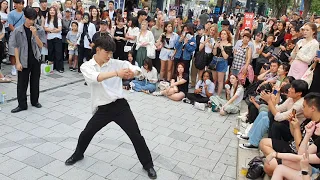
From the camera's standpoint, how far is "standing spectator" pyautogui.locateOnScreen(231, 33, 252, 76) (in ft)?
24.6

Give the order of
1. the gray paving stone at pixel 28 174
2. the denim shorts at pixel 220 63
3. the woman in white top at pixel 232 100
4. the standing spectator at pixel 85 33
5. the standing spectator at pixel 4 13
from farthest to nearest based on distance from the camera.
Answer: the standing spectator at pixel 85 33, the standing spectator at pixel 4 13, the denim shorts at pixel 220 63, the woman in white top at pixel 232 100, the gray paving stone at pixel 28 174

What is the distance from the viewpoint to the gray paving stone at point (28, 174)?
384 cm

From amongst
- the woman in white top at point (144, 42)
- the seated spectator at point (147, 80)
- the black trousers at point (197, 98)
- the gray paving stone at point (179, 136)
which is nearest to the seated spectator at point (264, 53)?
the black trousers at point (197, 98)

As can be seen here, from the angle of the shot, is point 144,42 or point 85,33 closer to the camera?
point 144,42

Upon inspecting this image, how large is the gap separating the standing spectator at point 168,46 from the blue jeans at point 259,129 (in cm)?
363

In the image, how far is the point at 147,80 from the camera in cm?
791

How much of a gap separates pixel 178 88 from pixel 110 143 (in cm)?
308

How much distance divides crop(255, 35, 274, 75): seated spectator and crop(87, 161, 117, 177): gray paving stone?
4.95 m

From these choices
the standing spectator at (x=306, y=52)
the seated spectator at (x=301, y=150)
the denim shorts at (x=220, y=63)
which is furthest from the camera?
the denim shorts at (x=220, y=63)

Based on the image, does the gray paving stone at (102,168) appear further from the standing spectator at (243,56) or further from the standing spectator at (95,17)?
the standing spectator at (95,17)

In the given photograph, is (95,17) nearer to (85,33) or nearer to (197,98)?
(85,33)

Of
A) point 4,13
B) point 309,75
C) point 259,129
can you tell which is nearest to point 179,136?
point 259,129

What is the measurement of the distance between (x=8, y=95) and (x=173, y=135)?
11.3 feet

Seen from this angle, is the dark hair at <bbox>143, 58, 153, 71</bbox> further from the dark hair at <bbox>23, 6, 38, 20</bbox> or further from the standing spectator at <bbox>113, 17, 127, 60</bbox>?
the dark hair at <bbox>23, 6, 38, 20</bbox>
